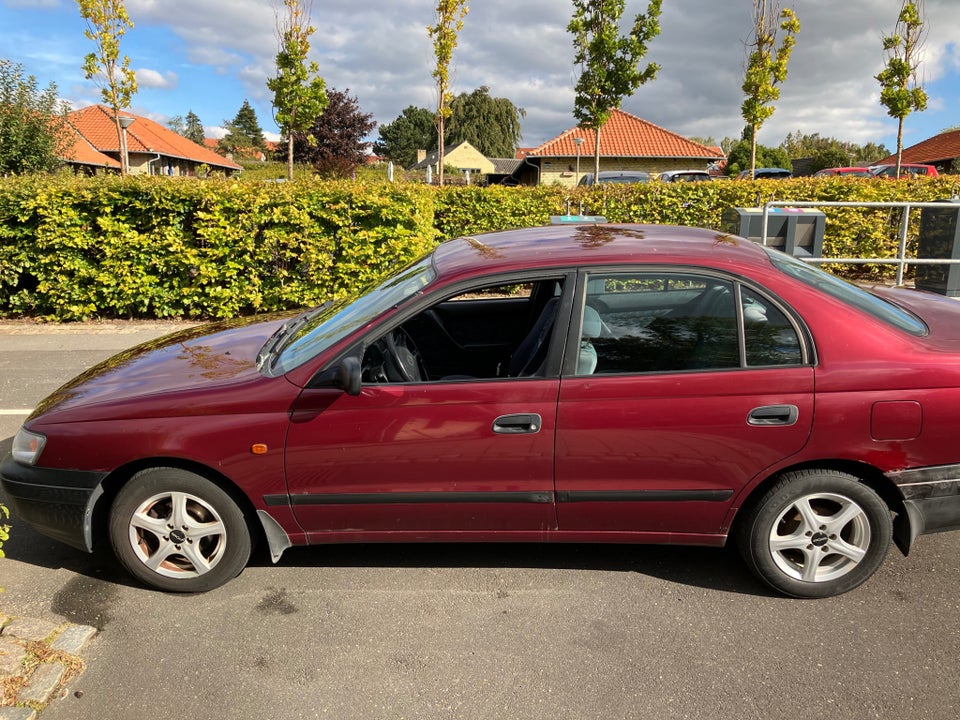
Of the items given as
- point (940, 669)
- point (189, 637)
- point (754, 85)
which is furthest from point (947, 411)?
point (754, 85)

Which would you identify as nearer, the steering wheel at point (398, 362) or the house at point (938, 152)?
the steering wheel at point (398, 362)

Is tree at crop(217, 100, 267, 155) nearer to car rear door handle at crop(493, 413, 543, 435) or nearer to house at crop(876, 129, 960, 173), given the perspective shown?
house at crop(876, 129, 960, 173)

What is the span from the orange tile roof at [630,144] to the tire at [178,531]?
1612 inches

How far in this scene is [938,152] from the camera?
133ft

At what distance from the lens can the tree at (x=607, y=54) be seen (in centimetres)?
1558

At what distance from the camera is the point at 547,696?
2602 mm

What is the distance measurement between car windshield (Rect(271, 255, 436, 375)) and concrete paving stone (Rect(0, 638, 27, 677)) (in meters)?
1.43

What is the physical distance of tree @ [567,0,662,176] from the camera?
15578 mm

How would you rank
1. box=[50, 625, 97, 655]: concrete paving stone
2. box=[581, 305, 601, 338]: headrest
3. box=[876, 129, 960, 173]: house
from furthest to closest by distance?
box=[876, 129, 960, 173]: house < box=[581, 305, 601, 338]: headrest < box=[50, 625, 97, 655]: concrete paving stone

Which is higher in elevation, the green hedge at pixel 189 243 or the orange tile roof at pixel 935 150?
the orange tile roof at pixel 935 150

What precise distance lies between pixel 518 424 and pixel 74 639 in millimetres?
2011

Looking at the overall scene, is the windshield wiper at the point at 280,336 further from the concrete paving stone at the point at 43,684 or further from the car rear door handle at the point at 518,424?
the concrete paving stone at the point at 43,684

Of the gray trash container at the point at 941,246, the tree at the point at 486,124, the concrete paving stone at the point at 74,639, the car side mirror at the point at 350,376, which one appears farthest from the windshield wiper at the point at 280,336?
the tree at the point at 486,124

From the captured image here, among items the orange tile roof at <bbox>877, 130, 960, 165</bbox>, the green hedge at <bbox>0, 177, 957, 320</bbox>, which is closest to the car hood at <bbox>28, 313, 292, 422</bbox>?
the green hedge at <bbox>0, 177, 957, 320</bbox>
